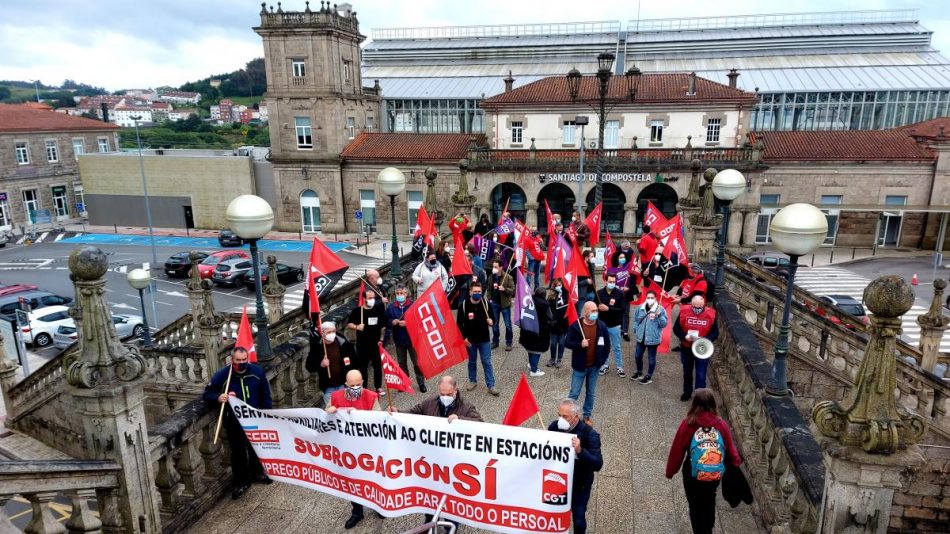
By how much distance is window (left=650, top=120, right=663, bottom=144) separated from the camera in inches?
1506

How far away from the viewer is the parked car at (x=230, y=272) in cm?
3158

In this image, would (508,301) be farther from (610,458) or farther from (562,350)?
(610,458)

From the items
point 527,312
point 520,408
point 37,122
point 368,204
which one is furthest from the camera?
point 37,122

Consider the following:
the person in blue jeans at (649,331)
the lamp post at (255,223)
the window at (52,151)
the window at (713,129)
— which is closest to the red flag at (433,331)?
the lamp post at (255,223)

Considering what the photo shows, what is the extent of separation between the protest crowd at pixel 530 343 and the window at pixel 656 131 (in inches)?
1009

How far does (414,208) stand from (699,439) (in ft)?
128

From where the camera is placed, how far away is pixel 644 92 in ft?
127

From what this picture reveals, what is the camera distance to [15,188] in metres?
50.3

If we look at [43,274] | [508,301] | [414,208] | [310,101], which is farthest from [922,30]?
[43,274]

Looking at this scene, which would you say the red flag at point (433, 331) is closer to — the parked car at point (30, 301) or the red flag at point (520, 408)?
the red flag at point (520, 408)

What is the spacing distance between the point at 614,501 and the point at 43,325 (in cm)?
2639

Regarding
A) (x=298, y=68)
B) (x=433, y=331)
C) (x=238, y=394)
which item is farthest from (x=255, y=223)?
(x=298, y=68)

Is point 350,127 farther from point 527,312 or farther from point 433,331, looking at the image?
point 433,331

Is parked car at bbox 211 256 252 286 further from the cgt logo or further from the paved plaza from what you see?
the cgt logo
